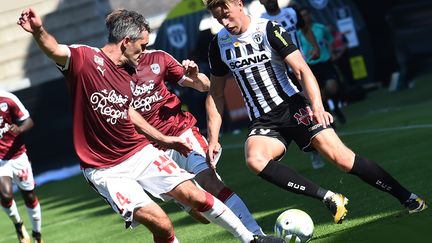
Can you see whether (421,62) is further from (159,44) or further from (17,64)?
(17,64)

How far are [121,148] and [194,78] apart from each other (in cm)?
142

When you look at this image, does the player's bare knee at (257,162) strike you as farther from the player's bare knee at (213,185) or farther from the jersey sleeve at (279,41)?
the jersey sleeve at (279,41)

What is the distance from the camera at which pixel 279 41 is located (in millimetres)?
8219

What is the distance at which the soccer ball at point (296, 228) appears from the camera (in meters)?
7.95

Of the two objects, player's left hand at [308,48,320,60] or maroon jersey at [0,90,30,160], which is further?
player's left hand at [308,48,320,60]

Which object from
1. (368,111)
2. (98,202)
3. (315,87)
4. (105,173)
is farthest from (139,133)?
(368,111)

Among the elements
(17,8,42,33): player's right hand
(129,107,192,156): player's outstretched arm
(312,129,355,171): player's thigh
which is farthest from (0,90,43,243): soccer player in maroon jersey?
(17,8,42,33): player's right hand

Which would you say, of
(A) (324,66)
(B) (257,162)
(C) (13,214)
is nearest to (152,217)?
(B) (257,162)

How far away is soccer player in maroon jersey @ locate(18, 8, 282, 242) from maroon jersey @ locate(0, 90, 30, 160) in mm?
4445

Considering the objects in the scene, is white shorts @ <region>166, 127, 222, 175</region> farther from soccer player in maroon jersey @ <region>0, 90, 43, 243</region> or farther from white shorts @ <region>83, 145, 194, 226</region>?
soccer player in maroon jersey @ <region>0, 90, 43, 243</region>

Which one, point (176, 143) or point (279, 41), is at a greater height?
point (279, 41)

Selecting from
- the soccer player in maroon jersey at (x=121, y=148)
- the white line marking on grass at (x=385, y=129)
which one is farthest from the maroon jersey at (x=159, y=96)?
the white line marking on grass at (x=385, y=129)

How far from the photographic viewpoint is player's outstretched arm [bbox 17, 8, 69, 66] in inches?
278

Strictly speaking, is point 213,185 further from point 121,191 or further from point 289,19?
point 289,19
